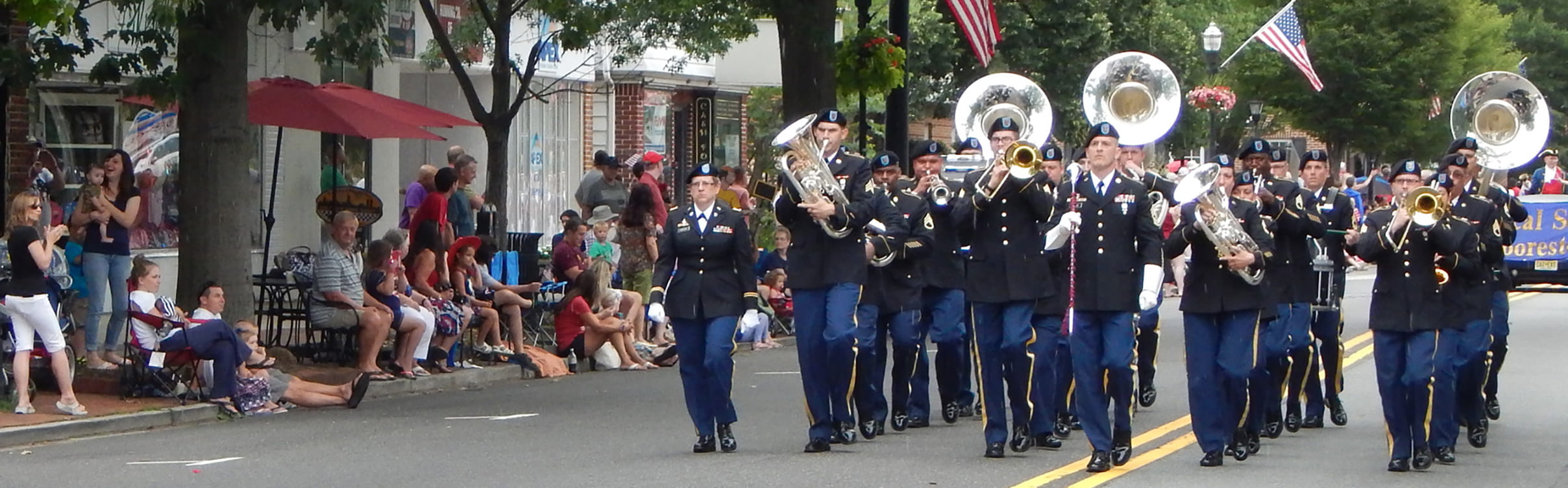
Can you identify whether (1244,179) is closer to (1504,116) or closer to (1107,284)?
(1107,284)

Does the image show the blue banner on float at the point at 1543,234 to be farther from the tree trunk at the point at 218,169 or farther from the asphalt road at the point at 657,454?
the tree trunk at the point at 218,169

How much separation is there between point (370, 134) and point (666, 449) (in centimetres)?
633

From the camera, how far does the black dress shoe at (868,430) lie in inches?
454

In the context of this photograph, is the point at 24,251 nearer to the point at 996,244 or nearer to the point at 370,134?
the point at 370,134

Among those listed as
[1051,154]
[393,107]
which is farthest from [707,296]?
[393,107]

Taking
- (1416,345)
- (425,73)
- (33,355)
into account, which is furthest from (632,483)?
(425,73)

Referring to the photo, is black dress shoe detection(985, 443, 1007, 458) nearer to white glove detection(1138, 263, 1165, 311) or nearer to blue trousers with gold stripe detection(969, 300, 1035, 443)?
blue trousers with gold stripe detection(969, 300, 1035, 443)

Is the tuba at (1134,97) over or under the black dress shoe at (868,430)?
over

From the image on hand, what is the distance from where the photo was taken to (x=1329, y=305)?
12.6 m

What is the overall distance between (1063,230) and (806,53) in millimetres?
10412

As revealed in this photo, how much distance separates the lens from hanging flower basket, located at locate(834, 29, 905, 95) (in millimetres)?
20031

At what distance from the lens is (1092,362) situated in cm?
1022

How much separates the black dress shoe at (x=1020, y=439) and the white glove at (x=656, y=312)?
1.90m

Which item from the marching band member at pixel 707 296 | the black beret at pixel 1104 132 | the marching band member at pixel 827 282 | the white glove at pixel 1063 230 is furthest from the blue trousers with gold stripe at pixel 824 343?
the black beret at pixel 1104 132
